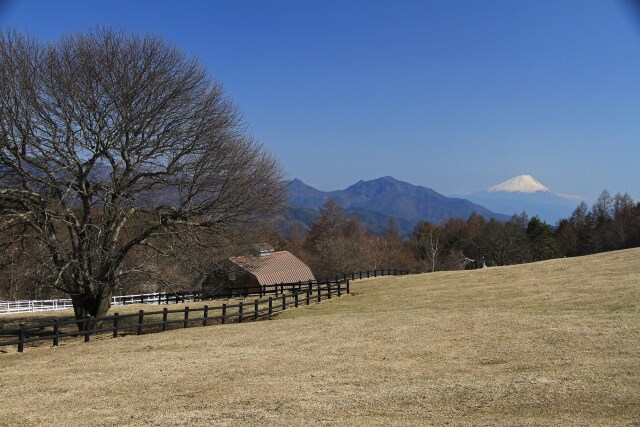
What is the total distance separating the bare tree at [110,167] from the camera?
24.8 meters

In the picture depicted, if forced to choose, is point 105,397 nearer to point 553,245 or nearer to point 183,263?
point 183,263

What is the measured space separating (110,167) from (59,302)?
2296 cm

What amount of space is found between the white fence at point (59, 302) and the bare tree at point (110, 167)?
12763 millimetres

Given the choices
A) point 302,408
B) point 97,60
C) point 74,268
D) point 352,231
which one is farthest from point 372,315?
point 352,231

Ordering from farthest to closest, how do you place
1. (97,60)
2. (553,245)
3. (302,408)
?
1. (553,245)
2. (97,60)
3. (302,408)

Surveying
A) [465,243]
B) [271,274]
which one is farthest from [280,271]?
[465,243]

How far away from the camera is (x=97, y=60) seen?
85.3 ft

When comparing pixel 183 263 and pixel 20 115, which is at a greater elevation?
pixel 20 115

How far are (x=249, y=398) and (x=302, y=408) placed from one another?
1659mm

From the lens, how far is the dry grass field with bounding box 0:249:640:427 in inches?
415

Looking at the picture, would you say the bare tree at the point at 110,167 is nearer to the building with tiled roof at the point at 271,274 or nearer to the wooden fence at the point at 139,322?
the wooden fence at the point at 139,322

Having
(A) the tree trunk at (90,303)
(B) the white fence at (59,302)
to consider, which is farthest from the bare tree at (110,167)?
(B) the white fence at (59,302)

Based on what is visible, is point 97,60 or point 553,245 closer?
point 97,60

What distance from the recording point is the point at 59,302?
45906 mm
